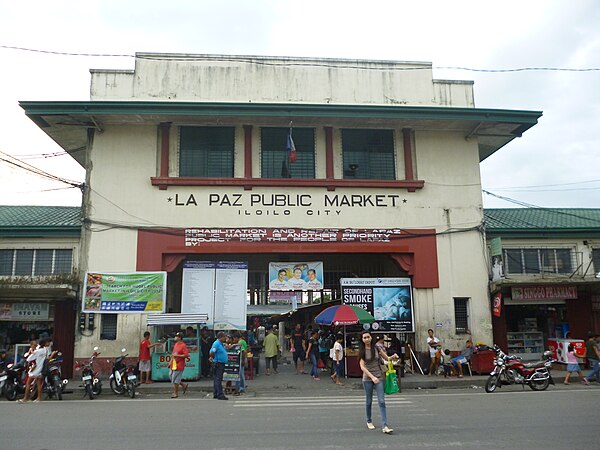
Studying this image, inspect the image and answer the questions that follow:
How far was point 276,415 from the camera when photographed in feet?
37.4

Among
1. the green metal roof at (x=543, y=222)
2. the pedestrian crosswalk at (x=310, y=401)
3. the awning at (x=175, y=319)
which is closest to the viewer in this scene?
the pedestrian crosswalk at (x=310, y=401)

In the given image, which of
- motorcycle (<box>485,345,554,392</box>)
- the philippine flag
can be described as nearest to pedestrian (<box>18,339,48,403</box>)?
the philippine flag

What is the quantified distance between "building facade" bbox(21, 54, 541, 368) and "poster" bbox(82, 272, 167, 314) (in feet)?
1.17

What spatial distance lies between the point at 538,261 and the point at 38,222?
18561 millimetres

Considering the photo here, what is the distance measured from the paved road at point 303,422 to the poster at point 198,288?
4.51m

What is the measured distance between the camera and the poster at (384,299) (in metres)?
19.3

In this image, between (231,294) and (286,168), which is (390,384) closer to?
(231,294)

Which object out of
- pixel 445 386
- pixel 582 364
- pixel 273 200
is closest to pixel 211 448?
pixel 445 386

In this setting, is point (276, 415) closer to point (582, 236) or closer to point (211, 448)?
point (211, 448)

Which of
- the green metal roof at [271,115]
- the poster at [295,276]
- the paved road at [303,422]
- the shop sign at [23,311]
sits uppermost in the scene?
the green metal roof at [271,115]

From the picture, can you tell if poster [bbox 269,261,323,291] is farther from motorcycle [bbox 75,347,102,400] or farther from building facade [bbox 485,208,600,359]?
motorcycle [bbox 75,347,102,400]

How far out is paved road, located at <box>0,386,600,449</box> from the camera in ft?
28.4

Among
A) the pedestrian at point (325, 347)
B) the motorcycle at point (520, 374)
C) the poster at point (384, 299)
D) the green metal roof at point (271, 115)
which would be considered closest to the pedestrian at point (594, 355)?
the motorcycle at point (520, 374)

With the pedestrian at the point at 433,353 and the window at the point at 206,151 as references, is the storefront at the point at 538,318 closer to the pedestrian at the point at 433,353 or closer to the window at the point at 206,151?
the pedestrian at the point at 433,353
